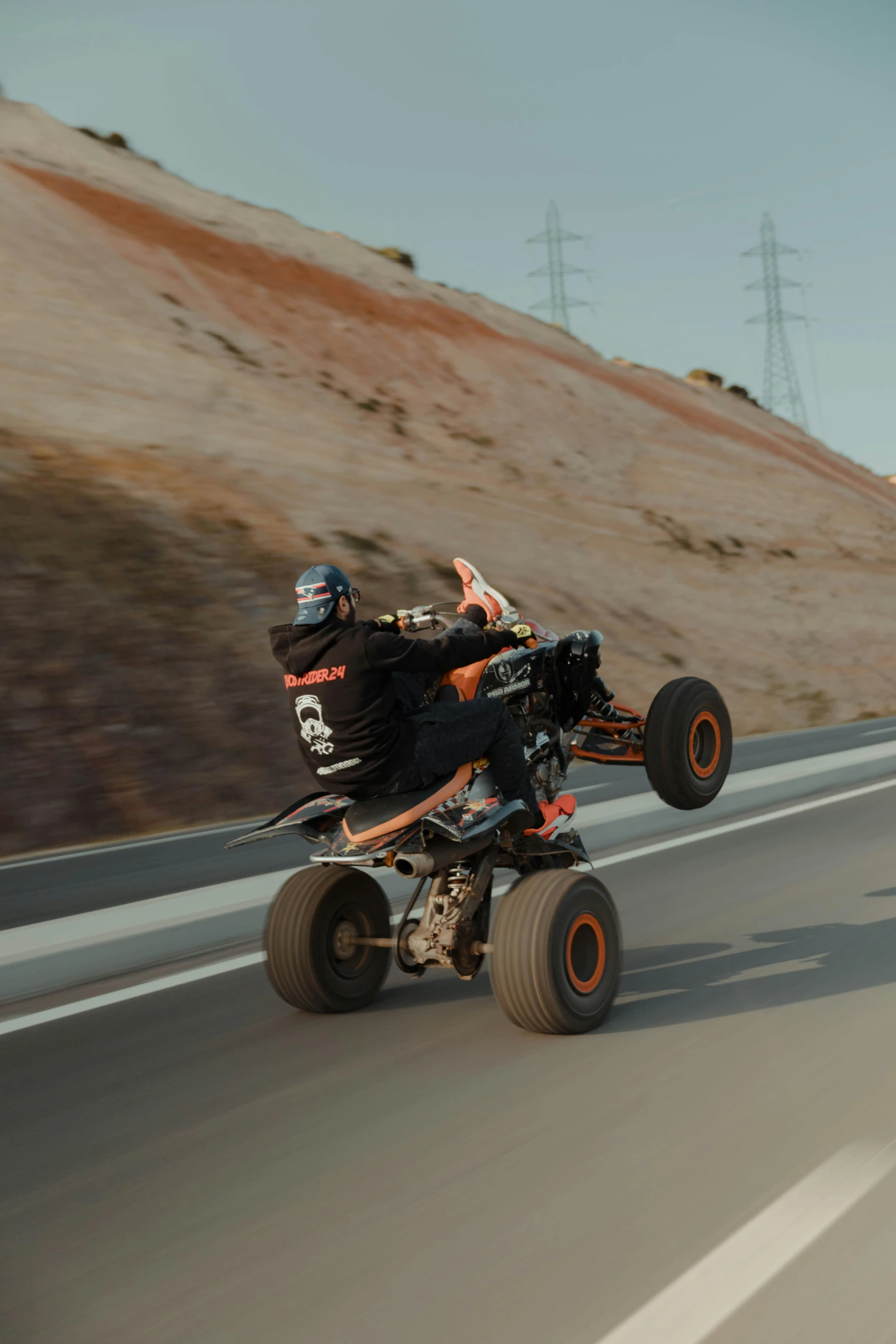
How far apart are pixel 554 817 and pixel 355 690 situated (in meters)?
1.26

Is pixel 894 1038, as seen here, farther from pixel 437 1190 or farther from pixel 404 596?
pixel 404 596

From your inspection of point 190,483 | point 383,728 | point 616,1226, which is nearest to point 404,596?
point 190,483

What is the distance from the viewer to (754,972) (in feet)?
20.1

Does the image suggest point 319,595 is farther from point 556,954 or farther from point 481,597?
point 556,954

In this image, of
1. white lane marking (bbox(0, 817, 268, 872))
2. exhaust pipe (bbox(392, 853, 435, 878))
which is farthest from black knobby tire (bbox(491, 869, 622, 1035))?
white lane marking (bbox(0, 817, 268, 872))

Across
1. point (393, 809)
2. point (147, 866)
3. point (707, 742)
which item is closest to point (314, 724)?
point (393, 809)

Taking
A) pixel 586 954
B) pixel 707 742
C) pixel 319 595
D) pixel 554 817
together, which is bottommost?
pixel 586 954

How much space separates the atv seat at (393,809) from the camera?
17.2 feet

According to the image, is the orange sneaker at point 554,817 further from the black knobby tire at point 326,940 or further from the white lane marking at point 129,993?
the white lane marking at point 129,993

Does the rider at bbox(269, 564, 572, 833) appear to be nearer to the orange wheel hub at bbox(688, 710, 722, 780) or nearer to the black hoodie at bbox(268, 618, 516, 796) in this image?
the black hoodie at bbox(268, 618, 516, 796)

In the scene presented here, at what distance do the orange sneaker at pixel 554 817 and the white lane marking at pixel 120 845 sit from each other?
275 inches

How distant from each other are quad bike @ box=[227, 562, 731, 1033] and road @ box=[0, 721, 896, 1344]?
0.66 feet

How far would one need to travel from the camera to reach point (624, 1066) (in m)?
4.89

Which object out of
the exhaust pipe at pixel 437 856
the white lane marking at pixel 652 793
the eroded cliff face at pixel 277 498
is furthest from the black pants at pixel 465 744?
the eroded cliff face at pixel 277 498
